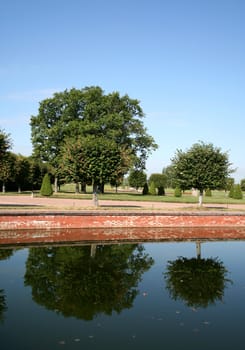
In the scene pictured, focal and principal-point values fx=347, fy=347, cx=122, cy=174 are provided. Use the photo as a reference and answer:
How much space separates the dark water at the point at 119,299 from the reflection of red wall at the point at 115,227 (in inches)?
103

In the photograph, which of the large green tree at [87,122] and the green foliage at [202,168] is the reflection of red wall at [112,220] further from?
the large green tree at [87,122]

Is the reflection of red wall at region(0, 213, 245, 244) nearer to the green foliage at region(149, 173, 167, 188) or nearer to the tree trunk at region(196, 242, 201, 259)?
the tree trunk at region(196, 242, 201, 259)

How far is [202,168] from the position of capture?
2792 centimetres

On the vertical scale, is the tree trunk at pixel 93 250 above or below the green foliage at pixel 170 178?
below

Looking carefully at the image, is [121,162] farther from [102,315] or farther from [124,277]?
[102,315]

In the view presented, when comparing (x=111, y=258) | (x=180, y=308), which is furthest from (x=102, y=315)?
(x=111, y=258)

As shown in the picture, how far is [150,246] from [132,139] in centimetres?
3455

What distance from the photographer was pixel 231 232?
1927 cm

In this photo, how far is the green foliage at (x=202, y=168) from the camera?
2786cm

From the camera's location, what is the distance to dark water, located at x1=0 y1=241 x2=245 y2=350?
6.15m

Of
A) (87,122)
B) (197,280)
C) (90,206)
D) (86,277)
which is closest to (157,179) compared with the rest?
(87,122)

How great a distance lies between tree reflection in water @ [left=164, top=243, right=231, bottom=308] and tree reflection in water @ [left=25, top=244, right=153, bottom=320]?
97cm

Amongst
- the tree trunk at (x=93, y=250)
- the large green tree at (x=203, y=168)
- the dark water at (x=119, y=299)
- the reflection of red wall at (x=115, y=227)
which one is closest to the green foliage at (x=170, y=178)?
the large green tree at (x=203, y=168)

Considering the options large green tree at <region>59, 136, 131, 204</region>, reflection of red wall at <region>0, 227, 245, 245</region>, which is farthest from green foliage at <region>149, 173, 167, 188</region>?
reflection of red wall at <region>0, 227, 245, 245</region>
